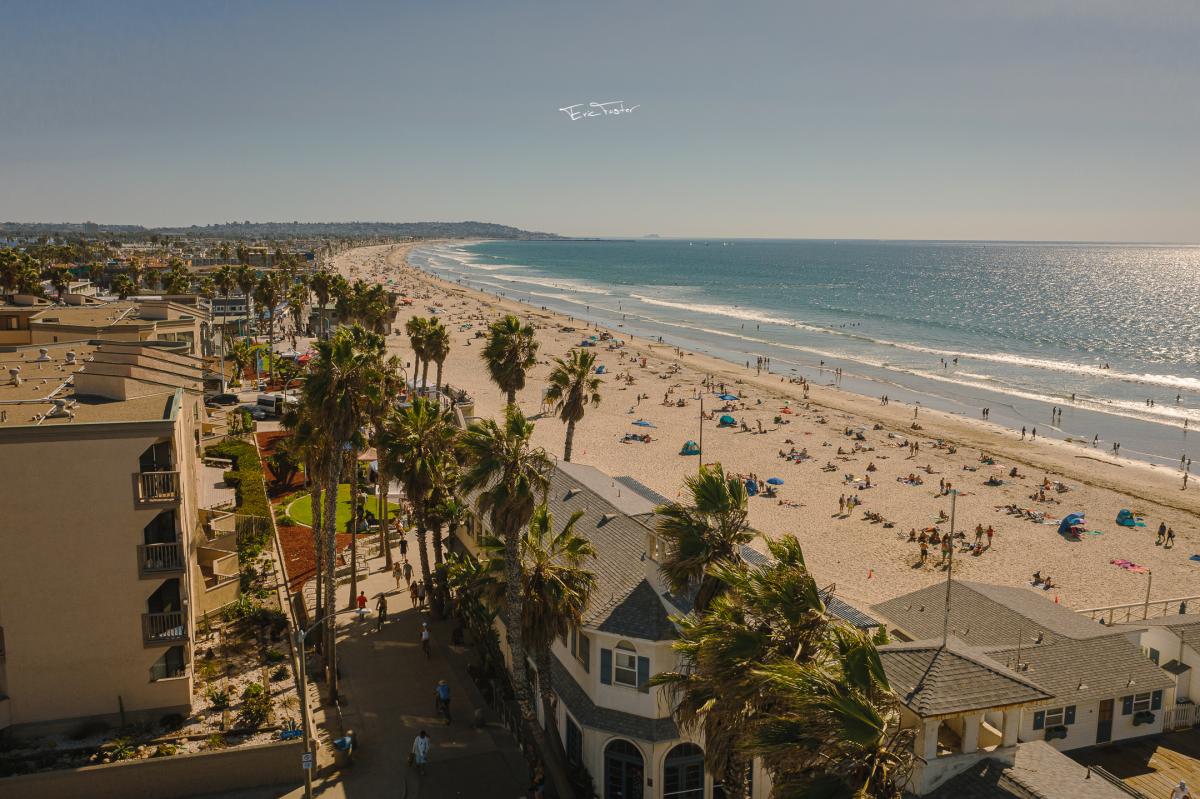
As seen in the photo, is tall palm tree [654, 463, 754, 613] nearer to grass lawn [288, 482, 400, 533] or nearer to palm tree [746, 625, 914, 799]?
palm tree [746, 625, 914, 799]

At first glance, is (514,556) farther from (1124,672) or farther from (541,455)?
(1124,672)

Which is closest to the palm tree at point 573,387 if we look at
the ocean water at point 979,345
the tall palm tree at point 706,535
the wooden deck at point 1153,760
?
the tall palm tree at point 706,535

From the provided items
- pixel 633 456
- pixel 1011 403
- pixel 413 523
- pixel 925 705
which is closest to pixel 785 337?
pixel 1011 403

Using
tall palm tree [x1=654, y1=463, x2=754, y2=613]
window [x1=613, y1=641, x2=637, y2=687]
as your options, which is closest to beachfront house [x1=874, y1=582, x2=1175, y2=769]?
tall palm tree [x1=654, y1=463, x2=754, y2=613]

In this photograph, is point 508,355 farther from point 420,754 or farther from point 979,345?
point 979,345

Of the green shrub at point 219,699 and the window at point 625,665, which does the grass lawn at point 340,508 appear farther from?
the window at point 625,665

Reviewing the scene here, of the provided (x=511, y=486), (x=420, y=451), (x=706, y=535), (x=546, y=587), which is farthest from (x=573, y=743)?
(x=420, y=451)

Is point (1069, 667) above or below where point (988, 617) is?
below
